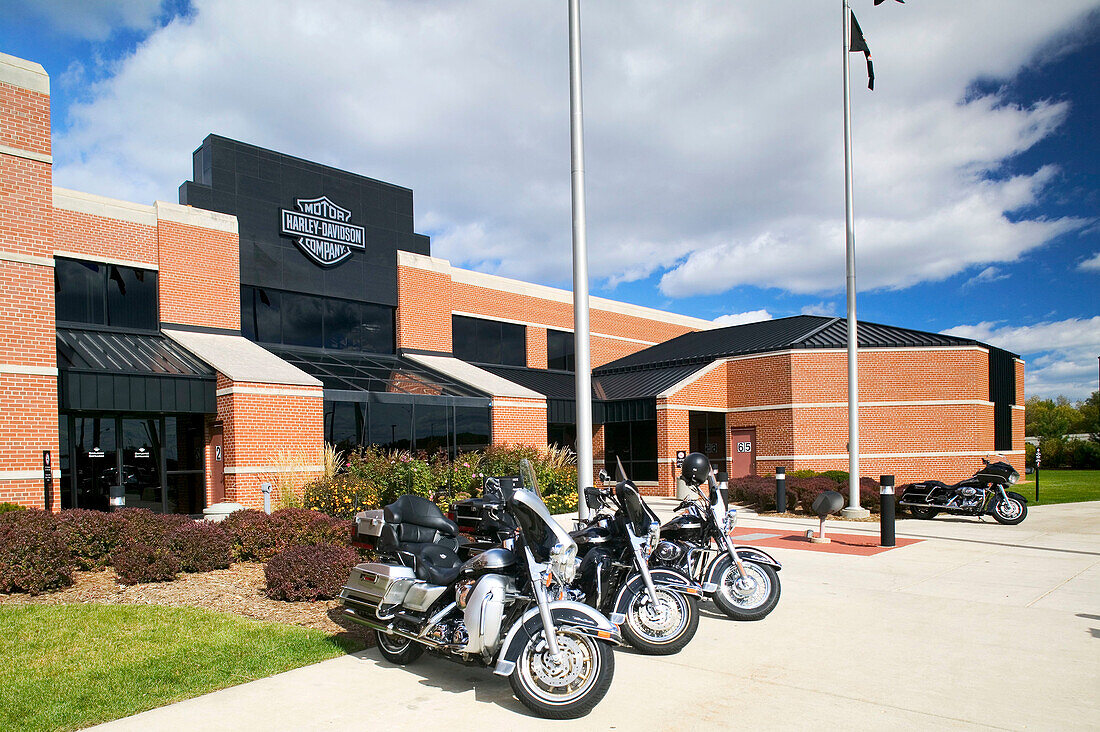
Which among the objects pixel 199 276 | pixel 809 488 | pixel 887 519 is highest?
pixel 199 276

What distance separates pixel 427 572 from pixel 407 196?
20.6 meters

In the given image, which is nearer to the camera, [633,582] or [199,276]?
[633,582]

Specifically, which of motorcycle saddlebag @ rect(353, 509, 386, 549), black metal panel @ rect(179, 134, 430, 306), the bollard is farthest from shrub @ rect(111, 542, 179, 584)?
black metal panel @ rect(179, 134, 430, 306)

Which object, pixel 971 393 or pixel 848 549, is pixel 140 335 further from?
pixel 971 393

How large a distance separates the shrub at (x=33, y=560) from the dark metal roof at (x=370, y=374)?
9343 millimetres

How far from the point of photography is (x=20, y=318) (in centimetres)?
1309

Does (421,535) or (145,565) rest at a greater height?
(421,535)

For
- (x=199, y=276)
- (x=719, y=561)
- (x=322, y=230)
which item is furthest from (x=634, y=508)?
(x=322, y=230)

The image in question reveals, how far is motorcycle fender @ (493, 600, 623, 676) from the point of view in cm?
494

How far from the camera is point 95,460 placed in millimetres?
16172

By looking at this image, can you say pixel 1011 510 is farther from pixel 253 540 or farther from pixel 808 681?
pixel 253 540

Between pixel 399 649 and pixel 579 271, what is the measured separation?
5.14 meters

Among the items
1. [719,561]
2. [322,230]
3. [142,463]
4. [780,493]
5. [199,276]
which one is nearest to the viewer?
[719,561]

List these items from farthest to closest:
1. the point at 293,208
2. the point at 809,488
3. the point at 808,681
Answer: the point at 293,208 < the point at 809,488 < the point at 808,681
